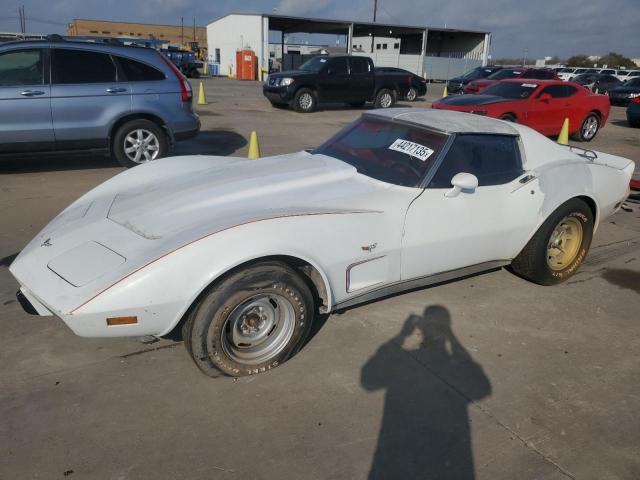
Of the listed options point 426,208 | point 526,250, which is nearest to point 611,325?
point 526,250

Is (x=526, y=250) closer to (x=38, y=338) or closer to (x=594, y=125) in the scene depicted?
(x=38, y=338)

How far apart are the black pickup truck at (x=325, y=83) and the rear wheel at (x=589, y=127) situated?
6985 millimetres

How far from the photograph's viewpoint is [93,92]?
7188mm

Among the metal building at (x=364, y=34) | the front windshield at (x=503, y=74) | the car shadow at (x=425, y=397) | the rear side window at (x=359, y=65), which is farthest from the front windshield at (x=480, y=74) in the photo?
the car shadow at (x=425, y=397)

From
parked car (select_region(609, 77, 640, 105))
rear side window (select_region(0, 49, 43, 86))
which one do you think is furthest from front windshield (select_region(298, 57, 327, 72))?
parked car (select_region(609, 77, 640, 105))

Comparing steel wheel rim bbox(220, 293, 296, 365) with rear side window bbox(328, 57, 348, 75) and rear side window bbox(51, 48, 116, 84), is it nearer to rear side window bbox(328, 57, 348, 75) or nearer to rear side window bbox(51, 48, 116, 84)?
rear side window bbox(51, 48, 116, 84)

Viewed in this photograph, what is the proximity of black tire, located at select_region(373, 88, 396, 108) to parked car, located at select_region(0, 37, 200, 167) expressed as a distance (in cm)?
1093

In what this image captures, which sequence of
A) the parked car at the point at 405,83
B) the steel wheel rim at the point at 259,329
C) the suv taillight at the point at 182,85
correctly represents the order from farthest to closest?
the parked car at the point at 405,83 → the suv taillight at the point at 182,85 → the steel wheel rim at the point at 259,329

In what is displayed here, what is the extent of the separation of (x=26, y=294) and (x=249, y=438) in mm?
1513

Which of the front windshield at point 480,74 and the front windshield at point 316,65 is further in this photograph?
the front windshield at point 480,74

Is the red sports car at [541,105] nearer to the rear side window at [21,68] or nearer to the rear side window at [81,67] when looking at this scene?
the rear side window at [81,67]

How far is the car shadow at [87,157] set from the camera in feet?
24.2

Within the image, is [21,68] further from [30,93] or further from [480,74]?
[480,74]

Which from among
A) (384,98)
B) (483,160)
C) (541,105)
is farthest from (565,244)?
(384,98)
